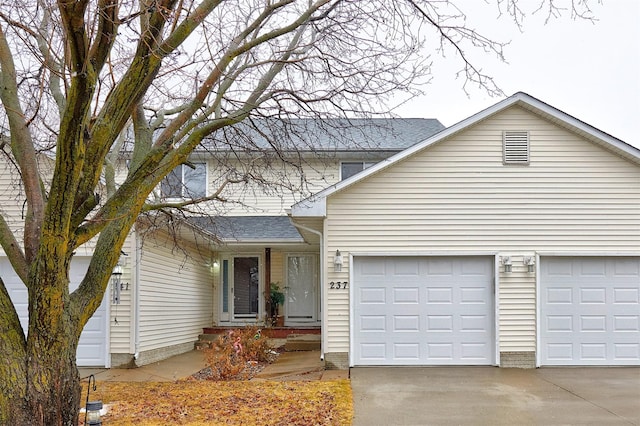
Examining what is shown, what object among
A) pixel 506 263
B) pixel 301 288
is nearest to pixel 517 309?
pixel 506 263

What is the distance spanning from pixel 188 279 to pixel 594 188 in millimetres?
9711

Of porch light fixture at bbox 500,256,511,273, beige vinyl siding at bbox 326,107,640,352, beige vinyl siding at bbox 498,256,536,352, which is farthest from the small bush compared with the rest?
porch light fixture at bbox 500,256,511,273

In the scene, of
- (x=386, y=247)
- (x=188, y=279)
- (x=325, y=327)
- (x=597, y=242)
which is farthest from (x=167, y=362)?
(x=597, y=242)

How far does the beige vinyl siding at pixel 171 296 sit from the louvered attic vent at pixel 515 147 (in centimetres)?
613

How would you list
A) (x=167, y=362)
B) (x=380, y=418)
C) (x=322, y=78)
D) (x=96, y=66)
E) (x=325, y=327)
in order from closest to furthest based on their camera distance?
(x=96, y=66) → (x=380, y=418) → (x=322, y=78) → (x=325, y=327) → (x=167, y=362)

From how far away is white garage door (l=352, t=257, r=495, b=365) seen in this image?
10828mm

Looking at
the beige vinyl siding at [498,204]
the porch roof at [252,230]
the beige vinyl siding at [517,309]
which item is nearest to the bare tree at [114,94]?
the beige vinyl siding at [498,204]

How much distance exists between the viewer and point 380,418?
7109mm

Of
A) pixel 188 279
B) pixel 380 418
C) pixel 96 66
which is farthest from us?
pixel 188 279

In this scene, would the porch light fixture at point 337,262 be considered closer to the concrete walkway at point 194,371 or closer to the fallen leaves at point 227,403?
the concrete walkway at point 194,371

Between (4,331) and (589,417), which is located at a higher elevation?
(4,331)

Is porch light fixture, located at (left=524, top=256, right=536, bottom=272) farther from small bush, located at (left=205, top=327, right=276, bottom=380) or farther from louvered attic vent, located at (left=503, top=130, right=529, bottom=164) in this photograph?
small bush, located at (left=205, top=327, right=276, bottom=380)

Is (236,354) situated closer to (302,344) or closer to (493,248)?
(302,344)

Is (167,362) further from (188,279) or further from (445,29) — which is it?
(445,29)
